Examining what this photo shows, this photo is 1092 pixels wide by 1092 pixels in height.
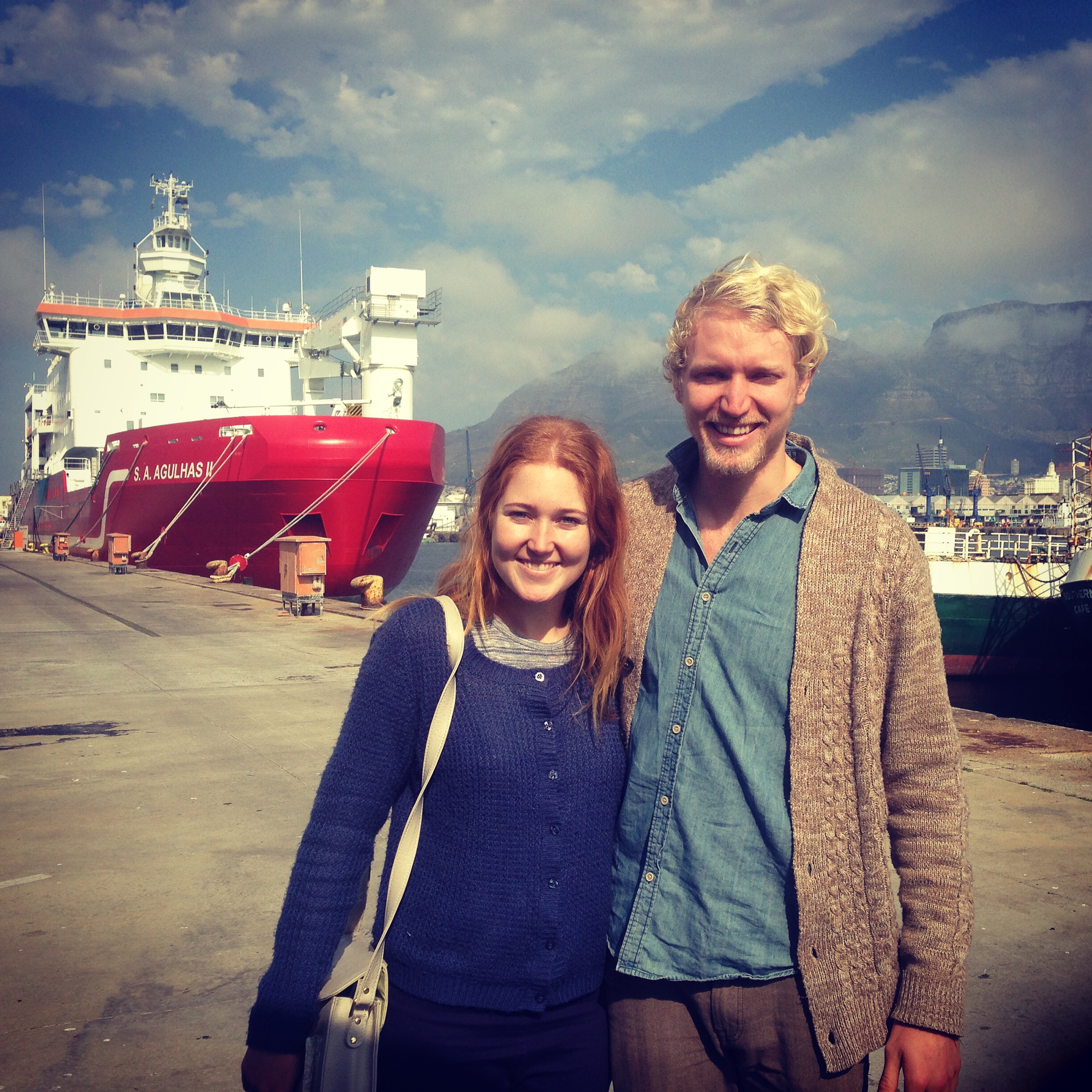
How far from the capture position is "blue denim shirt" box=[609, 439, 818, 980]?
1638 millimetres

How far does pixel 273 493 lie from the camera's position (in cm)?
1738

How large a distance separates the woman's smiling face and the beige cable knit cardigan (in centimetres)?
42

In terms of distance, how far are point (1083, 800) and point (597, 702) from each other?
381cm

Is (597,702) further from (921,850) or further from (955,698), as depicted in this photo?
(955,698)

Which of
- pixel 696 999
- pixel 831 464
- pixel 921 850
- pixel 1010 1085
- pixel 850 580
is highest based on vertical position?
pixel 831 464

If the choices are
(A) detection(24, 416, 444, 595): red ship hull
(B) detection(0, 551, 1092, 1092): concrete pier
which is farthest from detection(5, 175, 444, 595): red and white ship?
(B) detection(0, 551, 1092, 1092): concrete pier

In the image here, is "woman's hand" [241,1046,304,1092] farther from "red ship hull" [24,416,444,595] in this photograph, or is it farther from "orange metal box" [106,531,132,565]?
"orange metal box" [106,531,132,565]

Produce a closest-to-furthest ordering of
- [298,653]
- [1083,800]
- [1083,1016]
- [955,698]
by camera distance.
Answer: [1083,1016]
[1083,800]
[298,653]
[955,698]

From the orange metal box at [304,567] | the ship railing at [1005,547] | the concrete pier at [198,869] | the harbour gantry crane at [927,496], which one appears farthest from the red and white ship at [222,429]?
the harbour gantry crane at [927,496]

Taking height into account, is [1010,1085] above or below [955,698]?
above

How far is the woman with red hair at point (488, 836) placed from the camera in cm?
154

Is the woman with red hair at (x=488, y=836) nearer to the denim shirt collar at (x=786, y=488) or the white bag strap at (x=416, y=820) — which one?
the white bag strap at (x=416, y=820)

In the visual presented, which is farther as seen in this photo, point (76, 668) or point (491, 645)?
point (76, 668)

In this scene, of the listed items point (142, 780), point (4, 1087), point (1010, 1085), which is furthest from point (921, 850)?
point (142, 780)
